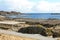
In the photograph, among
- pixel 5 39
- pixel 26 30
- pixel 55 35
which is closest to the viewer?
pixel 5 39

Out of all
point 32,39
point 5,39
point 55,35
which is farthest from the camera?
point 55,35

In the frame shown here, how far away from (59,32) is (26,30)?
3865 mm

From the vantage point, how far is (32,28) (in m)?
25.4

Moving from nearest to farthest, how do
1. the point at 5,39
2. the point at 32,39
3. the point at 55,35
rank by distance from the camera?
the point at 5,39, the point at 32,39, the point at 55,35

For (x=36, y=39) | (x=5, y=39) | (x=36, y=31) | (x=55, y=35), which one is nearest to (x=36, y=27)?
(x=36, y=31)

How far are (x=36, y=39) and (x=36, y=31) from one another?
668 centimetres

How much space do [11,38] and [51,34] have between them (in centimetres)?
905

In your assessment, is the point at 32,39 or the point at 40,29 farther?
the point at 40,29

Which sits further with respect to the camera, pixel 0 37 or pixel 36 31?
pixel 36 31

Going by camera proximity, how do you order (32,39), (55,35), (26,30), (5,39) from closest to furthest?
(5,39)
(32,39)
(55,35)
(26,30)

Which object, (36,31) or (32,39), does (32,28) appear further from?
(32,39)

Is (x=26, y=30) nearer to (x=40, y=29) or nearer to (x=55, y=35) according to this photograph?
(x=40, y=29)

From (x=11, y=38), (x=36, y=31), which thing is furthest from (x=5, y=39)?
(x=36, y=31)

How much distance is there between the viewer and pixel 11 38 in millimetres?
17453
